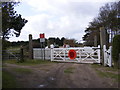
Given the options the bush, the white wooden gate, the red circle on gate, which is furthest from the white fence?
the bush

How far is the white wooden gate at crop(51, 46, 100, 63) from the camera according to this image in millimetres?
12664

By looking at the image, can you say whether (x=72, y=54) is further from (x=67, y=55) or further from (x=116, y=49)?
(x=116, y=49)

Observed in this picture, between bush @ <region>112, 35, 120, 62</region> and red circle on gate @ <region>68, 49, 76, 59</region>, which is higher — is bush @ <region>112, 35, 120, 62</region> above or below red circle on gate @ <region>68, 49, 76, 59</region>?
above

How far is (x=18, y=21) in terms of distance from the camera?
79.3 ft

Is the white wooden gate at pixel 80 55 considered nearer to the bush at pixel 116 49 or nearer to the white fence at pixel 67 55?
the white fence at pixel 67 55

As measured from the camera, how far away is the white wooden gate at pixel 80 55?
1266 centimetres

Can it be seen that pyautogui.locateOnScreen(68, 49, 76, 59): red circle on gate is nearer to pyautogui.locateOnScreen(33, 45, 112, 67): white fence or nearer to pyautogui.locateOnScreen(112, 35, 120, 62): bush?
pyautogui.locateOnScreen(33, 45, 112, 67): white fence

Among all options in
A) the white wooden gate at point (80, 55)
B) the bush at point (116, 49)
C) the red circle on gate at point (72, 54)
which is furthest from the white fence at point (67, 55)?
the bush at point (116, 49)

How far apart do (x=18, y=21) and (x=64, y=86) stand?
67.3 ft

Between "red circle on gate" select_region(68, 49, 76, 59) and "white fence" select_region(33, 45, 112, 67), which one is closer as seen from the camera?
"white fence" select_region(33, 45, 112, 67)

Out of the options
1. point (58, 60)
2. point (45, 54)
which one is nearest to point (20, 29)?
point (45, 54)

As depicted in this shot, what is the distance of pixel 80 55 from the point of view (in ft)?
43.3

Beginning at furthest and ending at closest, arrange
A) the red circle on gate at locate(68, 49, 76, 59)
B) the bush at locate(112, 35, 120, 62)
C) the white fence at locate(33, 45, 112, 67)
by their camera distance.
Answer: the red circle on gate at locate(68, 49, 76, 59)
the white fence at locate(33, 45, 112, 67)
the bush at locate(112, 35, 120, 62)

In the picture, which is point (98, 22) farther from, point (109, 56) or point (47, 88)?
point (47, 88)
